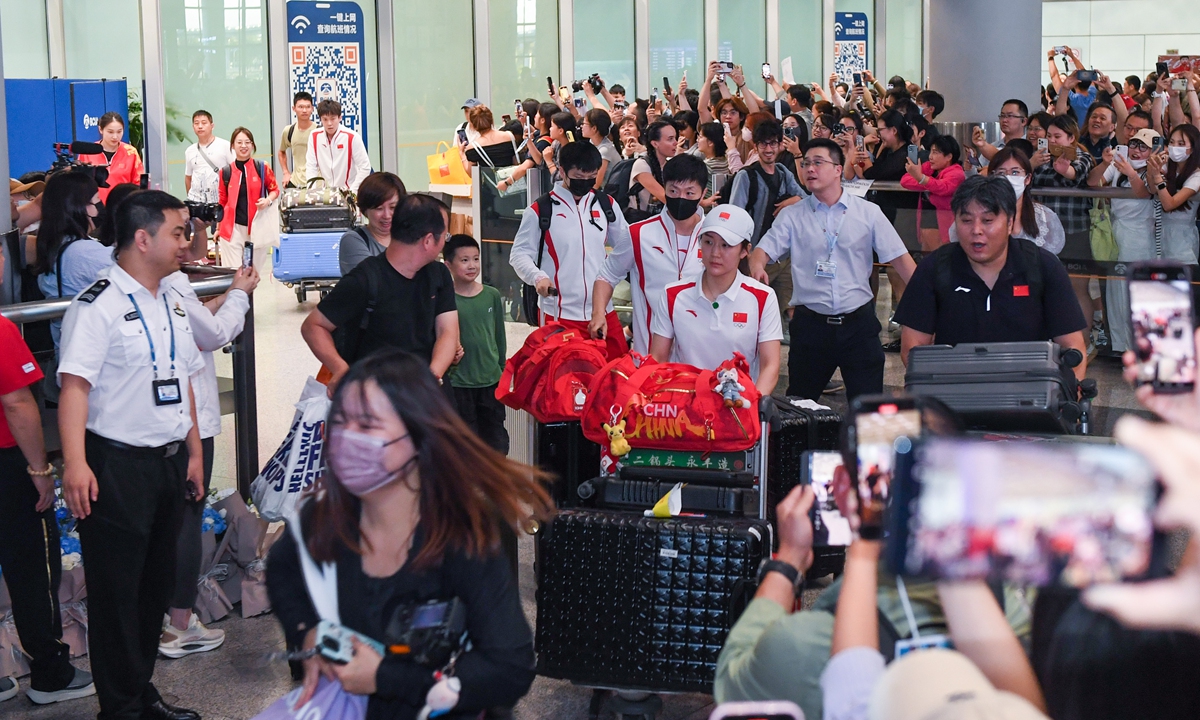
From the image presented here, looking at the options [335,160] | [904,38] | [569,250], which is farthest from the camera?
[904,38]

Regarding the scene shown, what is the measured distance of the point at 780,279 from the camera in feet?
32.9

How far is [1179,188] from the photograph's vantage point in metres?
8.54

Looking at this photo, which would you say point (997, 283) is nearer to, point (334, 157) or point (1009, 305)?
point (1009, 305)

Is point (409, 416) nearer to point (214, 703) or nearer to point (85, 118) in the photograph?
point (214, 703)

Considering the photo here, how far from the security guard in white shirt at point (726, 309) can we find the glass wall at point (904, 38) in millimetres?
26767

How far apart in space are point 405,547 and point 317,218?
9.81 meters

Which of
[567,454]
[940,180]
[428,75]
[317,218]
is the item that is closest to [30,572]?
[567,454]

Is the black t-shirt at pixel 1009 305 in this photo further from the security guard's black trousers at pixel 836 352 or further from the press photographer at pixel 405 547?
the press photographer at pixel 405 547

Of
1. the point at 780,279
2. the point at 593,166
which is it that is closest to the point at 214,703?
the point at 593,166

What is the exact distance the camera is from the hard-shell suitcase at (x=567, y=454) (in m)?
5.28

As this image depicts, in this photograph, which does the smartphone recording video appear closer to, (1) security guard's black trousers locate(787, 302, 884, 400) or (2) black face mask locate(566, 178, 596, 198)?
(1) security guard's black trousers locate(787, 302, 884, 400)

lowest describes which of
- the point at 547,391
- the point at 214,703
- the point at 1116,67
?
the point at 214,703

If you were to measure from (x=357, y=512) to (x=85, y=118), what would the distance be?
41.8 feet

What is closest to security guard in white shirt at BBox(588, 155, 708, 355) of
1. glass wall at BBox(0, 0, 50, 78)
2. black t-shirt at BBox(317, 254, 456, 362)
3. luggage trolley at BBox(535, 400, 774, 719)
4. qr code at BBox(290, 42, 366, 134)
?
black t-shirt at BBox(317, 254, 456, 362)
